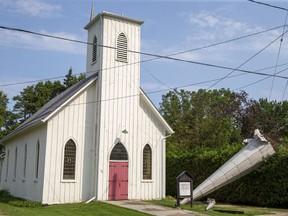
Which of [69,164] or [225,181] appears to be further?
[69,164]

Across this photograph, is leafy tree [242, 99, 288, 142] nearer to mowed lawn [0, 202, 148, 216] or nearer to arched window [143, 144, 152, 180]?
arched window [143, 144, 152, 180]

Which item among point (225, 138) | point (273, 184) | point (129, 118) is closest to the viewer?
point (273, 184)

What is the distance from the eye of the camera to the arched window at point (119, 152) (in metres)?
22.9

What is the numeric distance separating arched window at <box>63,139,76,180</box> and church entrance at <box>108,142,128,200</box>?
2184mm

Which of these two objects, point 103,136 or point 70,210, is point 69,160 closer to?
point 103,136

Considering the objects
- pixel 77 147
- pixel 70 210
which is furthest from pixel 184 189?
pixel 77 147

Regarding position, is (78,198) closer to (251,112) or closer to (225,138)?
(225,138)

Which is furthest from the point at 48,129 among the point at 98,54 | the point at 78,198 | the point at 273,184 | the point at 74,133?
the point at 273,184

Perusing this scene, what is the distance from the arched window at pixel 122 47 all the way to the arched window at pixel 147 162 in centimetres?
572

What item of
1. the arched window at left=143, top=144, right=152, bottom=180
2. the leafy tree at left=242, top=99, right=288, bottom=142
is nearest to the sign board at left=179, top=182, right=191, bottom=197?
the arched window at left=143, top=144, right=152, bottom=180

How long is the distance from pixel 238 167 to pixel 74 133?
942cm

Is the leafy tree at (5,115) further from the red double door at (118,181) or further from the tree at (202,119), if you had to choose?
the red double door at (118,181)

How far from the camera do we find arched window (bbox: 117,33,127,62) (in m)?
23.9

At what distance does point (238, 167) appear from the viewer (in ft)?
66.5
